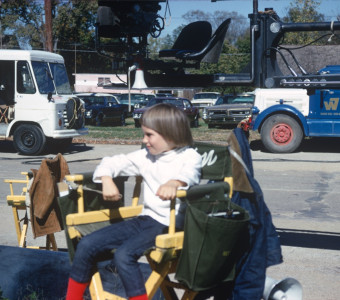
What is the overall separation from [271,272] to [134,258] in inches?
96.8

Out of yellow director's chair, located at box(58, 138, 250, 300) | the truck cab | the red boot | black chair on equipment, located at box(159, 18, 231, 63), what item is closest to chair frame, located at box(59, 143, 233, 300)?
yellow director's chair, located at box(58, 138, 250, 300)

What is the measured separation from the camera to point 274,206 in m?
8.71

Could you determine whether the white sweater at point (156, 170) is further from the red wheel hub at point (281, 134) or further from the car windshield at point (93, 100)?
the car windshield at point (93, 100)

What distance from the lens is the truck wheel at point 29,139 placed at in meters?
15.7

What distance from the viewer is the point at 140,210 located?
12.3 ft

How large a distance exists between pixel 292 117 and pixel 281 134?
550 millimetres

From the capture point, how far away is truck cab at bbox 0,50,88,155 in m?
15.7

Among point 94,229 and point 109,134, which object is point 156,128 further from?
point 109,134

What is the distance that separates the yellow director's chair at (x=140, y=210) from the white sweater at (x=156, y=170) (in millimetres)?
134

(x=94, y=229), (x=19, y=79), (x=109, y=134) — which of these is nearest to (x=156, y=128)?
(x=94, y=229)

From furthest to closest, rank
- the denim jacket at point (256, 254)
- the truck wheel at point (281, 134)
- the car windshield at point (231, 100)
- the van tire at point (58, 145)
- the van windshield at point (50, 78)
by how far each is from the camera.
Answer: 1. the car windshield at point (231, 100)
2. the van tire at point (58, 145)
3. the van windshield at point (50, 78)
4. the truck wheel at point (281, 134)
5. the denim jacket at point (256, 254)

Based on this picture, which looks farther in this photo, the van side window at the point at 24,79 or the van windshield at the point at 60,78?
the van windshield at the point at 60,78

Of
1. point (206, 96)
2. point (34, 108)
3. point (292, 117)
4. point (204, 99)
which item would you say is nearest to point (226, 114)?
point (292, 117)

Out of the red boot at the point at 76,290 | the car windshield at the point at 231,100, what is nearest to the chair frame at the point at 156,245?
the red boot at the point at 76,290
